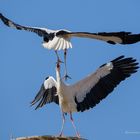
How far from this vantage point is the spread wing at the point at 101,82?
557 inches

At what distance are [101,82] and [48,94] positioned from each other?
1160 millimetres

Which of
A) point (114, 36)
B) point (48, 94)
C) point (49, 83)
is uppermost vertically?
point (114, 36)

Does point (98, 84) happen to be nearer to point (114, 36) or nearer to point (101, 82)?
point (101, 82)

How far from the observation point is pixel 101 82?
14281 mm

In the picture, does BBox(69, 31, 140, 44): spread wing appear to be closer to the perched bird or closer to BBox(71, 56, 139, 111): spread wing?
the perched bird

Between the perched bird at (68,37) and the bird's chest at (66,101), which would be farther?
the bird's chest at (66,101)

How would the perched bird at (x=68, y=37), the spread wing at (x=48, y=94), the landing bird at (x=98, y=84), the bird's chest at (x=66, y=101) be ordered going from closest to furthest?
the perched bird at (x=68, y=37)
the bird's chest at (x=66, y=101)
the landing bird at (x=98, y=84)
the spread wing at (x=48, y=94)

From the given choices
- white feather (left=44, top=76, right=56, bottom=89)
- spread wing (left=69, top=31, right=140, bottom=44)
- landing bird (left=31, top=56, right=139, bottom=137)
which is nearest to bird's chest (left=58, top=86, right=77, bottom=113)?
landing bird (left=31, top=56, right=139, bottom=137)

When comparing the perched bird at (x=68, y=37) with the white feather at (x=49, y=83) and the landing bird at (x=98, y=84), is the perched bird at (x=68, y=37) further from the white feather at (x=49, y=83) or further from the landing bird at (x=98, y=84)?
the white feather at (x=49, y=83)

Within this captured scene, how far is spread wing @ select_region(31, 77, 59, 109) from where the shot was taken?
1477 cm

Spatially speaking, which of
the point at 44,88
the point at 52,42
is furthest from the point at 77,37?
the point at 44,88

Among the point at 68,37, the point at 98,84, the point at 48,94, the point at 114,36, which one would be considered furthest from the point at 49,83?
the point at 114,36

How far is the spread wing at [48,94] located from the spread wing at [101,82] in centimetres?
60

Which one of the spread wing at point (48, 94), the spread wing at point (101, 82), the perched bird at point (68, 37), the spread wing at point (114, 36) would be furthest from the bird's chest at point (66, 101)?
the spread wing at point (114, 36)
